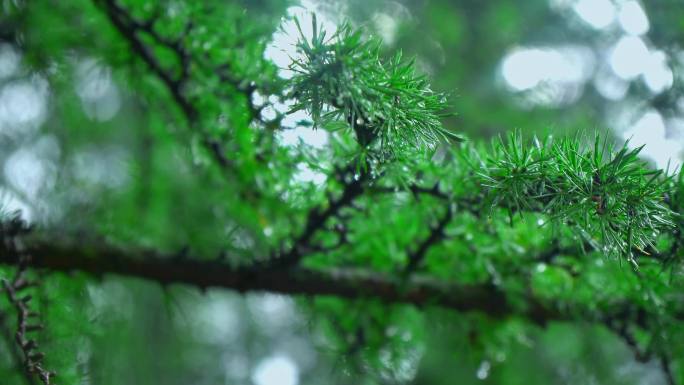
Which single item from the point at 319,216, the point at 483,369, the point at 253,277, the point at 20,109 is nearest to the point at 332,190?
the point at 319,216

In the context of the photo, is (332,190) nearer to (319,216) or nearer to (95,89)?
(319,216)

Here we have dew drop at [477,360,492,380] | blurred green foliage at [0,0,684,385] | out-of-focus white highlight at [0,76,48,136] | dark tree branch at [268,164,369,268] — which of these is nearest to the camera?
blurred green foliage at [0,0,684,385]

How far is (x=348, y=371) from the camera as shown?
94 centimetres

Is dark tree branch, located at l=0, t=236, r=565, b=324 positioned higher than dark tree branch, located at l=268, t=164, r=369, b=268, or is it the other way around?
dark tree branch, located at l=268, t=164, r=369, b=268

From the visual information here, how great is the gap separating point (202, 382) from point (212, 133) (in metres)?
1.24

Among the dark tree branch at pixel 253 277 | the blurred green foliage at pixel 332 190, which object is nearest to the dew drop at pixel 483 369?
the blurred green foliage at pixel 332 190

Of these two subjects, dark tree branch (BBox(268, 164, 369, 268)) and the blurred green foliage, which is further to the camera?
dark tree branch (BBox(268, 164, 369, 268))

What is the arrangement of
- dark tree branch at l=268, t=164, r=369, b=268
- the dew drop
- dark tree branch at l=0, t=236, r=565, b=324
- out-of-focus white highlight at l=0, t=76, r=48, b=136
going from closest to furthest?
dark tree branch at l=268, t=164, r=369, b=268 < dark tree branch at l=0, t=236, r=565, b=324 < the dew drop < out-of-focus white highlight at l=0, t=76, r=48, b=136

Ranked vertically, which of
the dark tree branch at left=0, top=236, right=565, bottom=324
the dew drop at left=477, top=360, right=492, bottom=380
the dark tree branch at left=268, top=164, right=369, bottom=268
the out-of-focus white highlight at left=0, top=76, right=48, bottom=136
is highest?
the out-of-focus white highlight at left=0, top=76, right=48, bottom=136

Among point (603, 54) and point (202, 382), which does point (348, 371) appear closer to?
point (202, 382)

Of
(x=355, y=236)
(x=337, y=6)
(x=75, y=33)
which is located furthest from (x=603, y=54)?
(x=75, y=33)

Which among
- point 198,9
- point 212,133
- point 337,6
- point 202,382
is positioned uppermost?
point 337,6

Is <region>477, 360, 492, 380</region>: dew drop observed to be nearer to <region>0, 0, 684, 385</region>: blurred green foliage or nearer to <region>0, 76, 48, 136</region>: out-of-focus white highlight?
<region>0, 0, 684, 385</region>: blurred green foliage

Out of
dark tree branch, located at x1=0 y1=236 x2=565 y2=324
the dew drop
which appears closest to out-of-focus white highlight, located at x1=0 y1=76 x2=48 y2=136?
dark tree branch, located at x1=0 y1=236 x2=565 y2=324
